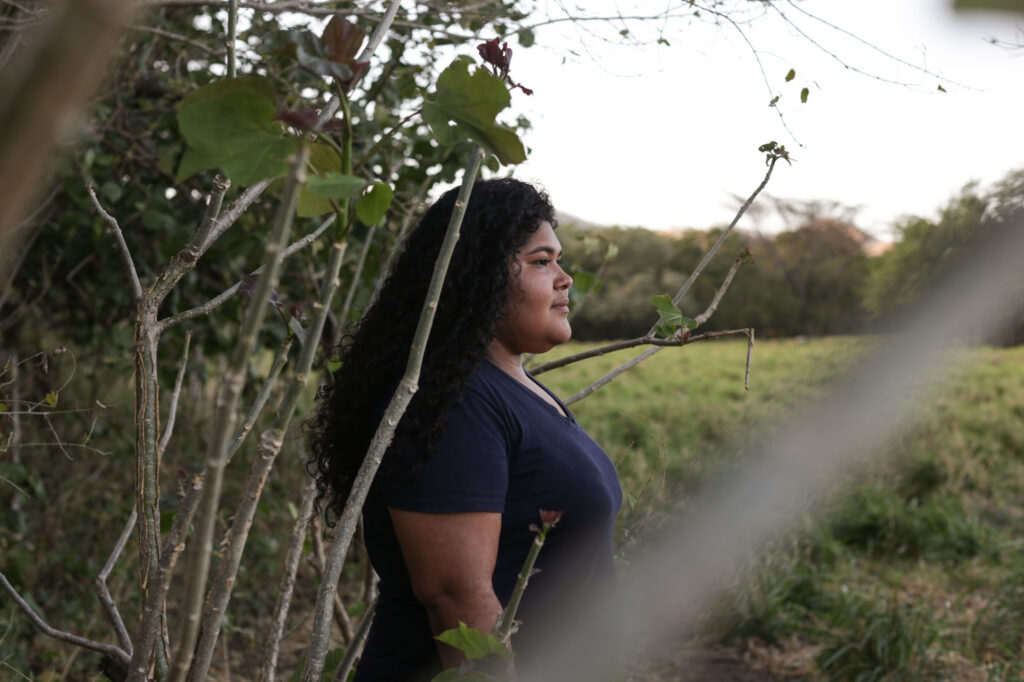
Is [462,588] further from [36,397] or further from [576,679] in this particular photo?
[36,397]

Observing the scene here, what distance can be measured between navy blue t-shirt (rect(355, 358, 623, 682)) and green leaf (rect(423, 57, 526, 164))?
639 mm

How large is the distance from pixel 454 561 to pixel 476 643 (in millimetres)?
440

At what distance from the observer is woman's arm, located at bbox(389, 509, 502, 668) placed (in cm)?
123

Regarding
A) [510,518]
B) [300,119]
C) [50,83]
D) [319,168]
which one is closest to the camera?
[50,83]

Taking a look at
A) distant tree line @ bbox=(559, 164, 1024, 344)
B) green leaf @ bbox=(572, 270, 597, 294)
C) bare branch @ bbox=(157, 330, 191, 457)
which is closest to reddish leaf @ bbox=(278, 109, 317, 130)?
bare branch @ bbox=(157, 330, 191, 457)

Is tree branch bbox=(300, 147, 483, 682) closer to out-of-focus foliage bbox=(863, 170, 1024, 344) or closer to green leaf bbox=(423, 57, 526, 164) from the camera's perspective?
green leaf bbox=(423, 57, 526, 164)

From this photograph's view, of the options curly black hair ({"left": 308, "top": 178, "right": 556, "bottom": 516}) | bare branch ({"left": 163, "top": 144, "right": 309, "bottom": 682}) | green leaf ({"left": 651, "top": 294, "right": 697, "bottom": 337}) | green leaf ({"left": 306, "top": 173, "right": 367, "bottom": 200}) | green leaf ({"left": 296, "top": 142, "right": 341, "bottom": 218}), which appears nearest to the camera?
bare branch ({"left": 163, "top": 144, "right": 309, "bottom": 682})

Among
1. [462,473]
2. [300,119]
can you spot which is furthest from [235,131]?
[462,473]

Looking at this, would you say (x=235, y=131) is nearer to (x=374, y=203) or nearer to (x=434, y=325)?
(x=374, y=203)

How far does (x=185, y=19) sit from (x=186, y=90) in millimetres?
661

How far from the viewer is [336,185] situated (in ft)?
2.05

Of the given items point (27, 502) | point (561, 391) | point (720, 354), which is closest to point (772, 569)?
point (27, 502)

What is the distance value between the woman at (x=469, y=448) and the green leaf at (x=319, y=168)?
1.84 ft

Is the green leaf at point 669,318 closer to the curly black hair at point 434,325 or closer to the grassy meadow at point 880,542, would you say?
the grassy meadow at point 880,542
